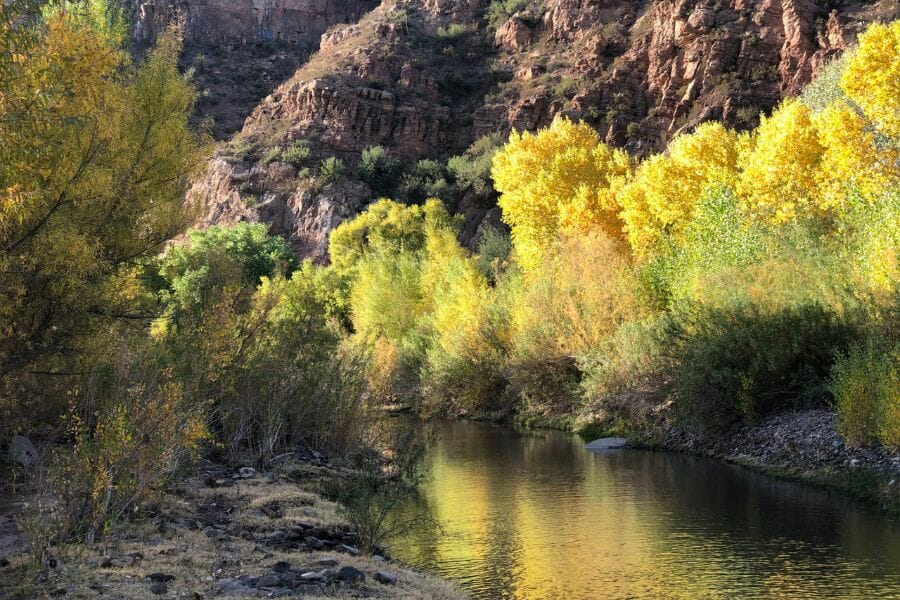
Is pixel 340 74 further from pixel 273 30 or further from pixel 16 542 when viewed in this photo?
pixel 16 542

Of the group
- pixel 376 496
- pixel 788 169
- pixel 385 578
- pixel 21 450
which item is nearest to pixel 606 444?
pixel 788 169

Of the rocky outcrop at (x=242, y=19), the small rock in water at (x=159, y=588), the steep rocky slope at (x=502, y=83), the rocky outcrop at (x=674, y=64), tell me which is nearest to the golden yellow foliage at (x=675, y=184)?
the small rock in water at (x=159, y=588)

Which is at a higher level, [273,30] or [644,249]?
[273,30]

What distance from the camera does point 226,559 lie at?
10547mm

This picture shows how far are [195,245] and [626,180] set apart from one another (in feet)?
87.1

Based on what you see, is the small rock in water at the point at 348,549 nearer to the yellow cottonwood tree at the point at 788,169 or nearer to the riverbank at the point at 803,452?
the riverbank at the point at 803,452

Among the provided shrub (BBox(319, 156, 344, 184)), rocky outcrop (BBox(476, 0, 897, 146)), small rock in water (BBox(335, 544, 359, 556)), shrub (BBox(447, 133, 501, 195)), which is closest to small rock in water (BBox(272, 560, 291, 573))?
small rock in water (BBox(335, 544, 359, 556))

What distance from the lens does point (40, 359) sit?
506 inches

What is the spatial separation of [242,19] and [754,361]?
87.7 m

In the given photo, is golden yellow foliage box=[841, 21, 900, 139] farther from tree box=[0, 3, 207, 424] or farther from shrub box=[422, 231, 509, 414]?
tree box=[0, 3, 207, 424]

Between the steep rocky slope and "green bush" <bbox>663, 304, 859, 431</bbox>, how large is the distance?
133 feet

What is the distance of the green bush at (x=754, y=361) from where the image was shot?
77.2 feet

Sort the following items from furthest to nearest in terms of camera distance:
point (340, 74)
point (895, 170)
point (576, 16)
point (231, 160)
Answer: point (576, 16) < point (340, 74) < point (231, 160) < point (895, 170)

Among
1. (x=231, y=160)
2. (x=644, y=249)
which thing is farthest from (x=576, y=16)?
(x=644, y=249)
